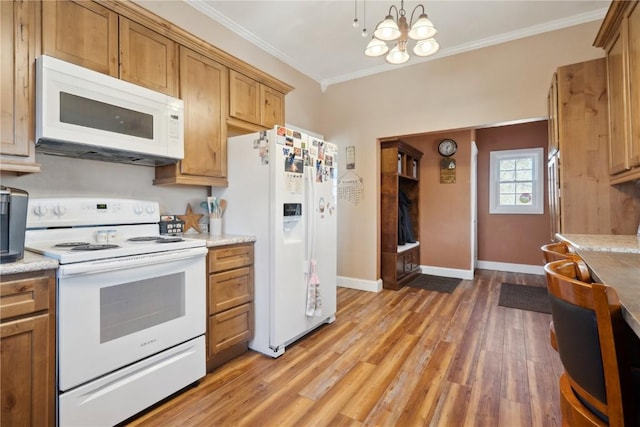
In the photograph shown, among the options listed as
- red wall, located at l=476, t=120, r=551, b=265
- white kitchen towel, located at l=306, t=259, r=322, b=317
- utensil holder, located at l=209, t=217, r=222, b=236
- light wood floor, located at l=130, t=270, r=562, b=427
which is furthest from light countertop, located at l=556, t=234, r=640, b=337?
red wall, located at l=476, t=120, r=551, b=265

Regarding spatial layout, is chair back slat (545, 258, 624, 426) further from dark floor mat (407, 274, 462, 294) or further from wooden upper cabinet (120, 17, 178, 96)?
dark floor mat (407, 274, 462, 294)

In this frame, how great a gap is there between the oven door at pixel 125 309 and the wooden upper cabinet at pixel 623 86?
2.71m

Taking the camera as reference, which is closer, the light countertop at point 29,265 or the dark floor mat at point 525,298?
the light countertop at point 29,265

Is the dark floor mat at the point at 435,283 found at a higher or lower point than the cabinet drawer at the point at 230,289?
lower

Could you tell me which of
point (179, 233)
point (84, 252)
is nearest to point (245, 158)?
point (179, 233)

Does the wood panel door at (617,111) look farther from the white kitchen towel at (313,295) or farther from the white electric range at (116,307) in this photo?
the white electric range at (116,307)

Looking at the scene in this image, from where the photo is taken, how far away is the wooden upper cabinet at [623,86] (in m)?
1.78

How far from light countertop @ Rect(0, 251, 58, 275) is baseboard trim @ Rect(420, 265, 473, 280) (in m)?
4.83

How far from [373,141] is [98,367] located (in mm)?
3513

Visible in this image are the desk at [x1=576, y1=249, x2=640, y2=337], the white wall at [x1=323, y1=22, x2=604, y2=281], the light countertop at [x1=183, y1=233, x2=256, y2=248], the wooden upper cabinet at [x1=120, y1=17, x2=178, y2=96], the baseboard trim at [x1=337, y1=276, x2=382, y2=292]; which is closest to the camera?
the desk at [x1=576, y1=249, x2=640, y2=337]

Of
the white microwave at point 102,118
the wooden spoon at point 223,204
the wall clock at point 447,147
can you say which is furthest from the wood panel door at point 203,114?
the wall clock at point 447,147

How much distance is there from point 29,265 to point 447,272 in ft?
16.3

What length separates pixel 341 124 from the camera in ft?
13.9

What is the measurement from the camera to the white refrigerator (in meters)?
2.31
